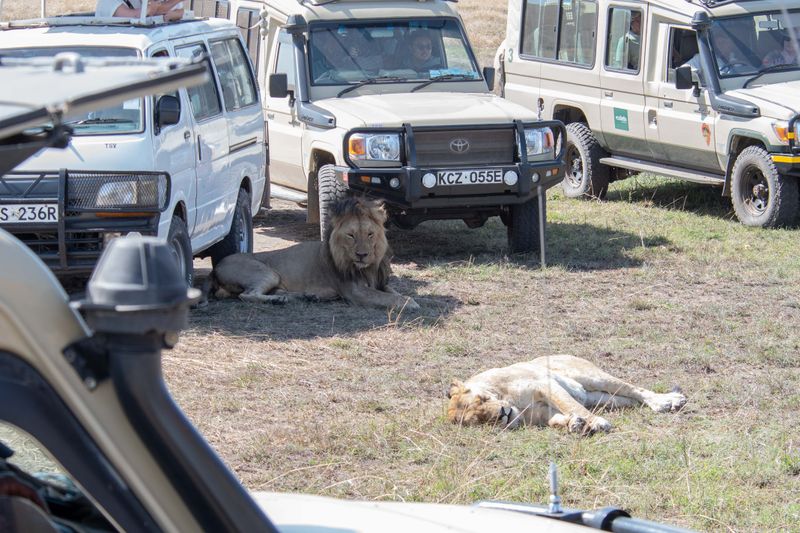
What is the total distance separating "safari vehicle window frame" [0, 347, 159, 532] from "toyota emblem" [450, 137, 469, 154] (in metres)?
8.00

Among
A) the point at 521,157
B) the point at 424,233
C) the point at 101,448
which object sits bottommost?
the point at 424,233

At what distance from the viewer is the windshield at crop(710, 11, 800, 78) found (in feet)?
36.5

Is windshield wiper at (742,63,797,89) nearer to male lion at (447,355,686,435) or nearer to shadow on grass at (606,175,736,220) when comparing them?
shadow on grass at (606,175,736,220)

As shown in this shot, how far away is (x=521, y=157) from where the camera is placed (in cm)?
934

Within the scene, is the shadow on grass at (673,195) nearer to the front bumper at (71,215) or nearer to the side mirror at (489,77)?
the side mirror at (489,77)

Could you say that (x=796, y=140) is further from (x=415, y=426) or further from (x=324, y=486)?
(x=324, y=486)

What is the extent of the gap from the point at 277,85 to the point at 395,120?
1.33 metres

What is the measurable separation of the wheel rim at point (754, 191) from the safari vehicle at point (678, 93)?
0.03 ft

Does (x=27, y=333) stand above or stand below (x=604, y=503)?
above

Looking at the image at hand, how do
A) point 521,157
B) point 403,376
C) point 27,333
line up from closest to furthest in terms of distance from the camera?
point 27,333 < point 403,376 < point 521,157

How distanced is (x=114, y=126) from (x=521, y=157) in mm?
3317

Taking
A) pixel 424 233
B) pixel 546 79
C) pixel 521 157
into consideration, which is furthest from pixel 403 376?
pixel 546 79

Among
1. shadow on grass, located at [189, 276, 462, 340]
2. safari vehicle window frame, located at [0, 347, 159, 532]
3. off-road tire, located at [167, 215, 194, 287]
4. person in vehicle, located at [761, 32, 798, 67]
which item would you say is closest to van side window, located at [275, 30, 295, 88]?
shadow on grass, located at [189, 276, 462, 340]

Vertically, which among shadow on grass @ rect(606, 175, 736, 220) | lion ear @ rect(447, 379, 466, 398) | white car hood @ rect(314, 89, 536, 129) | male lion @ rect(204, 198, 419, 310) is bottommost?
shadow on grass @ rect(606, 175, 736, 220)
